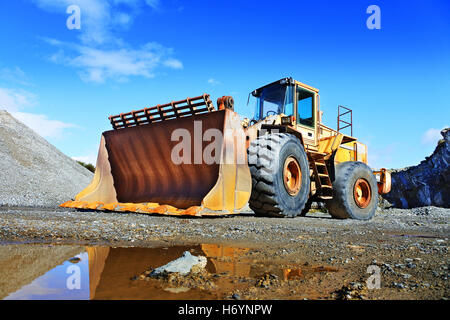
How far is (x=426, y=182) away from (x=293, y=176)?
1802cm

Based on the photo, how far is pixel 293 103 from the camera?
754cm

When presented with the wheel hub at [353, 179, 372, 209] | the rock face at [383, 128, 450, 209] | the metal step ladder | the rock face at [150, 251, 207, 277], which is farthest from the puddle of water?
the rock face at [383, 128, 450, 209]

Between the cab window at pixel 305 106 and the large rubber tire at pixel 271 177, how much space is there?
5.48ft

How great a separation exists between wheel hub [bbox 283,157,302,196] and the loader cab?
132 cm

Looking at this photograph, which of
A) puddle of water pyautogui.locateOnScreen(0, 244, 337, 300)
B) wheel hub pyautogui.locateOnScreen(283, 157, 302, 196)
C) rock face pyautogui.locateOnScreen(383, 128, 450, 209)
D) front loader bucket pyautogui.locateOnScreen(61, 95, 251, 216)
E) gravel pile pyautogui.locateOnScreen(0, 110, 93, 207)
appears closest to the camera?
puddle of water pyautogui.locateOnScreen(0, 244, 337, 300)

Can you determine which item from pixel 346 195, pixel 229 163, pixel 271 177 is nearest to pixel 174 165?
pixel 229 163

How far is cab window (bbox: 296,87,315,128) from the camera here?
774 centimetres

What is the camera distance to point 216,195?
5.38m

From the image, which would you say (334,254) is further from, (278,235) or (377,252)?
(278,235)

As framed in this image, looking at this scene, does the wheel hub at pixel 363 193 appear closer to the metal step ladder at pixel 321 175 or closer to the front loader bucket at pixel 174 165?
the metal step ladder at pixel 321 175

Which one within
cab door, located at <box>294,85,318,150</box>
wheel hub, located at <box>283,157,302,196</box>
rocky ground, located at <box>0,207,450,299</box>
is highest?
cab door, located at <box>294,85,318,150</box>

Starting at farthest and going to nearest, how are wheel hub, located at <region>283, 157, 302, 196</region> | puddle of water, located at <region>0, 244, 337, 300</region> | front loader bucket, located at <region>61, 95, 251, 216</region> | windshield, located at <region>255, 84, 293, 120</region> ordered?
windshield, located at <region>255, 84, 293, 120</region> → wheel hub, located at <region>283, 157, 302, 196</region> → front loader bucket, located at <region>61, 95, 251, 216</region> → puddle of water, located at <region>0, 244, 337, 300</region>

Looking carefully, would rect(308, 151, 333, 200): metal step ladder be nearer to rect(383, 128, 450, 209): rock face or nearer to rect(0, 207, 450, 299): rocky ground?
rect(0, 207, 450, 299): rocky ground

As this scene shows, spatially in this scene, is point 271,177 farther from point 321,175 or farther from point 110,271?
point 110,271
